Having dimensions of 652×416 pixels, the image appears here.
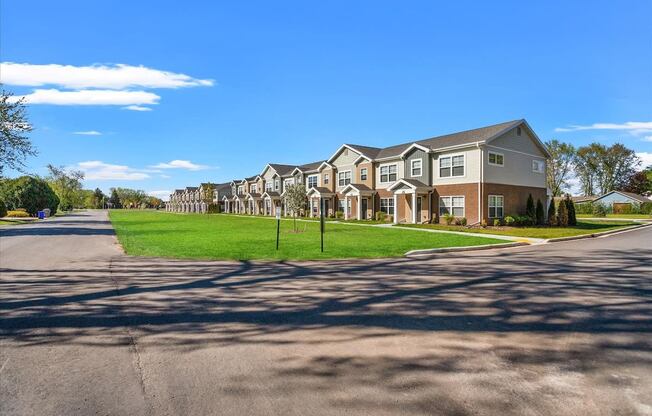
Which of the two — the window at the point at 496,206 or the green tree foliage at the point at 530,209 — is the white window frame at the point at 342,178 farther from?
the green tree foliage at the point at 530,209

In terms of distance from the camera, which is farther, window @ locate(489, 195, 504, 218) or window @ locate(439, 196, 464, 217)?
window @ locate(439, 196, 464, 217)

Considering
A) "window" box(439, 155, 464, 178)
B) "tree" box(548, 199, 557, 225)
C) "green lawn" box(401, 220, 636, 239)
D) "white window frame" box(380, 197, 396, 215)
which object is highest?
Result: "window" box(439, 155, 464, 178)

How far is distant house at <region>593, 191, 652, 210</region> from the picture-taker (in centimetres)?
6200

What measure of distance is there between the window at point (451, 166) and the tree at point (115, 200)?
165305mm

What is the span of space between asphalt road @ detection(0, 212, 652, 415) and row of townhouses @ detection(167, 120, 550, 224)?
64.1 ft

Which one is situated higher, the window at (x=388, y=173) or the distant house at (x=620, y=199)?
the window at (x=388, y=173)

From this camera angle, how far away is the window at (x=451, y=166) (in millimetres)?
28969

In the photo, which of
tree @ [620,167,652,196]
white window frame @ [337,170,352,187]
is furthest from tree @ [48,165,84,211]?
tree @ [620,167,652,196]

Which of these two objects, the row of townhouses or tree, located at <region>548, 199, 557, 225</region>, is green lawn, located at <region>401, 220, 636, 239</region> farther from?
tree, located at <region>548, 199, 557, 225</region>

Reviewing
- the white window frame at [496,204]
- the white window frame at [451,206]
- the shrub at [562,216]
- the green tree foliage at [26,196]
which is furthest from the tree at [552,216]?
the green tree foliage at [26,196]

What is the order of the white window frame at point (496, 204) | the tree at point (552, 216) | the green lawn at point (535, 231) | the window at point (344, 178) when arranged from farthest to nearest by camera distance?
1. the window at point (344, 178)
2. the tree at point (552, 216)
3. the white window frame at point (496, 204)
4. the green lawn at point (535, 231)

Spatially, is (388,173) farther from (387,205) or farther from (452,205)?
(452,205)

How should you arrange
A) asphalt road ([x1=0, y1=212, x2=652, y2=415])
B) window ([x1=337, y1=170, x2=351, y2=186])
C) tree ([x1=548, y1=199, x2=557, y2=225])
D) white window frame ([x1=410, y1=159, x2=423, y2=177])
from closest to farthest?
asphalt road ([x1=0, y1=212, x2=652, y2=415]), tree ([x1=548, y1=199, x2=557, y2=225]), white window frame ([x1=410, y1=159, x2=423, y2=177]), window ([x1=337, y1=170, x2=351, y2=186])

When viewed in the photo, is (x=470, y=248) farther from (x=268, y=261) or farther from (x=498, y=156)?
(x=498, y=156)
